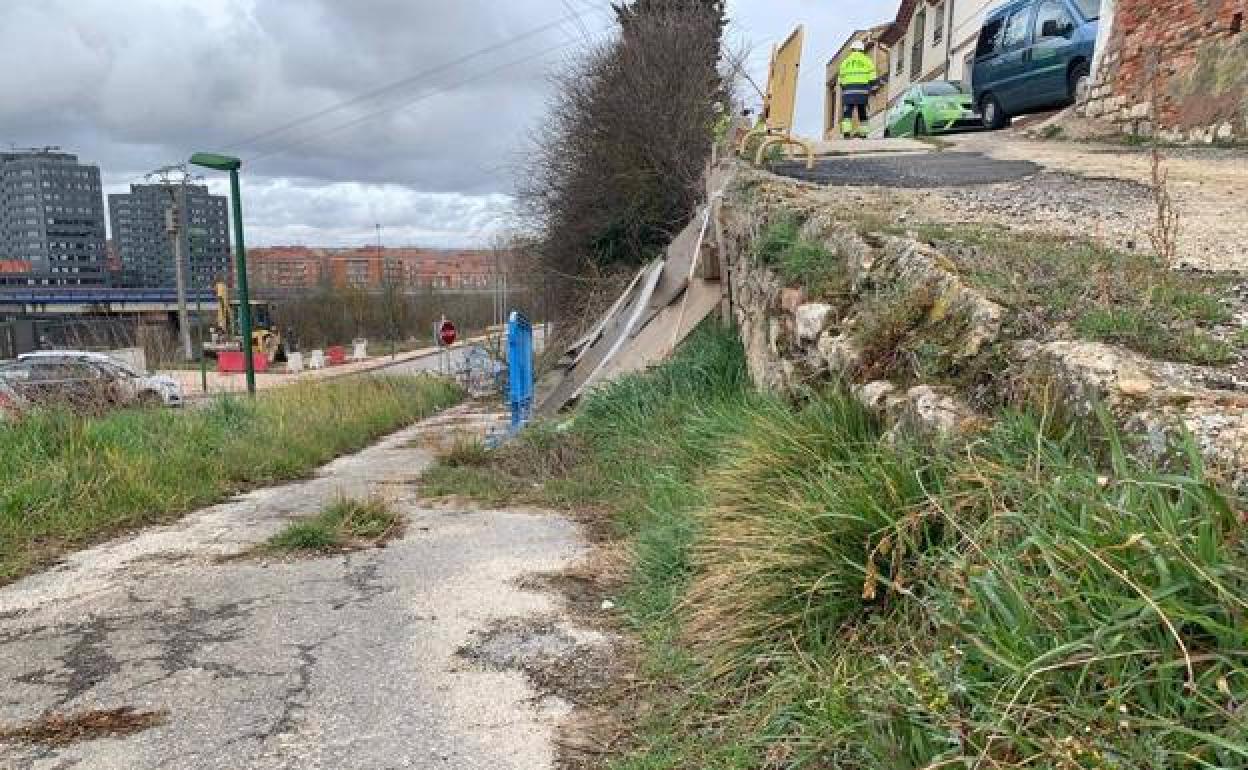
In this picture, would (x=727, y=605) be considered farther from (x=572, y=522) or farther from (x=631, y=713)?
(x=572, y=522)

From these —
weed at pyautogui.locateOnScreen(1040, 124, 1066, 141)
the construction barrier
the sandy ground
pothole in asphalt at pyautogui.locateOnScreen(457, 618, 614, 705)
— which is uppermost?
weed at pyautogui.locateOnScreen(1040, 124, 1066, 141)

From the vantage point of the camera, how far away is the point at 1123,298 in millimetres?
3531

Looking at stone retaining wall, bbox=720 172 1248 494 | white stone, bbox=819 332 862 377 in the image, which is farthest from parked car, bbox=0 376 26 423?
white stone, bbox=819 332 862 377

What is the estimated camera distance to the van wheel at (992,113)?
48.8ft

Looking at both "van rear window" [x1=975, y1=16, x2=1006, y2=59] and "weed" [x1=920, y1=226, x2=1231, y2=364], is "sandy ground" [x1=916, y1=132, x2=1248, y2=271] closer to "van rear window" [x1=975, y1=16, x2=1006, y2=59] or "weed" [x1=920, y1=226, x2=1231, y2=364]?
"weed" [x1=920, y1=226, x2=1231, y2=364]

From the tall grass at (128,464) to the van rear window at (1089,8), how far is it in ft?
41.8

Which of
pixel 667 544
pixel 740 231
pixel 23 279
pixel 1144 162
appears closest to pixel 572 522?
pixel 667 544

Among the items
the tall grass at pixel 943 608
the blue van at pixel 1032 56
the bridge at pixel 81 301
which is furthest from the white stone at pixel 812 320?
the bridge at pixel 81 301

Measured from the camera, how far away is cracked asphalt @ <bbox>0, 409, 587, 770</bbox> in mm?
3020

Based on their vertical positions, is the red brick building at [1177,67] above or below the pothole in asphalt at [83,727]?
above

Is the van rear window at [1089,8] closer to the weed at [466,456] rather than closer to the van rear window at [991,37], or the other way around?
the van rear window at [991,37]

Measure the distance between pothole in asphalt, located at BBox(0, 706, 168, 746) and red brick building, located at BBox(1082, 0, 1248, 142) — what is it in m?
9.68

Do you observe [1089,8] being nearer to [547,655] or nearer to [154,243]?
[547,655]

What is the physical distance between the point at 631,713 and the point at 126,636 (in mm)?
2649
